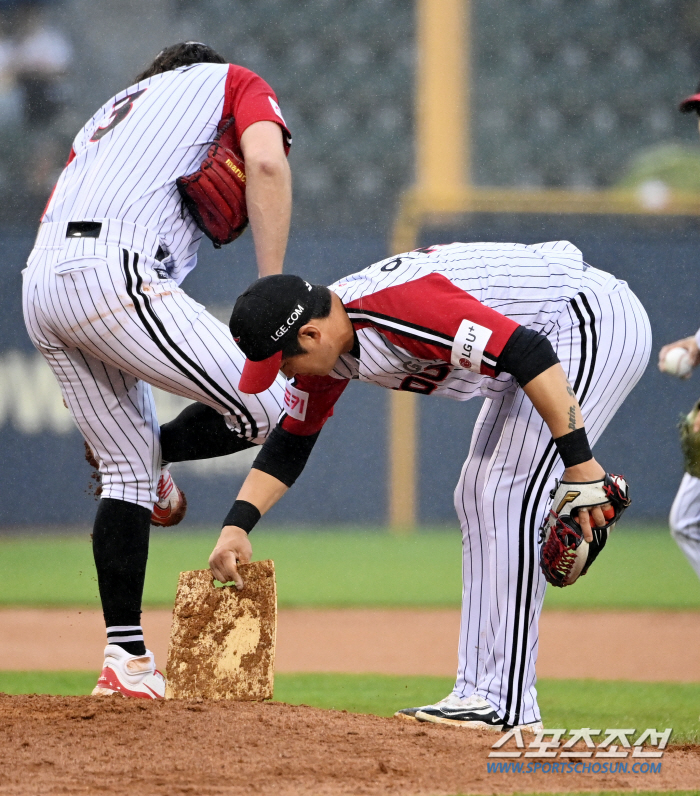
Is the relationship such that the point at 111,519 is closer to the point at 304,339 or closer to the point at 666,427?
the point at 304,339

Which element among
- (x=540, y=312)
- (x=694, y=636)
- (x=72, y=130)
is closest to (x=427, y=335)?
(x=540, y=312)

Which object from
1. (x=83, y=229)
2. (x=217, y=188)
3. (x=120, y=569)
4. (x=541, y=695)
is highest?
(x=217, y=188)

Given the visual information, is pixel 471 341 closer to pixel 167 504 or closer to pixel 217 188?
pixel 217 188

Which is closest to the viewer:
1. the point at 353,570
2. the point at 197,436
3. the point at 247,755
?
the point at 247,755

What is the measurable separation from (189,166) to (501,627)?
1.33 m

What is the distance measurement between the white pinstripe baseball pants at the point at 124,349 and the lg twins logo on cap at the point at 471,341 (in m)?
0.61

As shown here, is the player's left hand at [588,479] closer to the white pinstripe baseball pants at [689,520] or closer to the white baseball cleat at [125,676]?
the white baseball cleat at [125,676]

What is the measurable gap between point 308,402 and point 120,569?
0.61 metres

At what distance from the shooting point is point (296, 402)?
2.63 meters

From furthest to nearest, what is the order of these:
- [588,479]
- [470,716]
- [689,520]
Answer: [689,520], [470,716], [588,479]

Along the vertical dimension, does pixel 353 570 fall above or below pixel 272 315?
below

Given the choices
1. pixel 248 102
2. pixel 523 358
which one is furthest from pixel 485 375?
pixel 248 102

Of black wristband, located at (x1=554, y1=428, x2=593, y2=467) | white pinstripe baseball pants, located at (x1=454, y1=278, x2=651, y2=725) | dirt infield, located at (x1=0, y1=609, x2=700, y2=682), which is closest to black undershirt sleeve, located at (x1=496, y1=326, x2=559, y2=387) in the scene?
black wristband, located at (x1=554, y1=428, x2=593, y2=467)

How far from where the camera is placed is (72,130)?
9.60 metres
